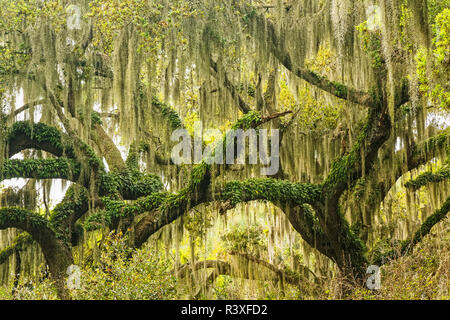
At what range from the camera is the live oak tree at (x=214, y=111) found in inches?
379

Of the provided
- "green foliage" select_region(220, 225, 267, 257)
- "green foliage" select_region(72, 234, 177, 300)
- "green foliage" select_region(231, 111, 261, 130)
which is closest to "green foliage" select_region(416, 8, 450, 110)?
"green foliage" select_region(231, 111, 261, 130)

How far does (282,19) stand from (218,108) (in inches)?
81.6

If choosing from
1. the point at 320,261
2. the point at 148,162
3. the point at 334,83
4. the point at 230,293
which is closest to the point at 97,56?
the point at 148,162

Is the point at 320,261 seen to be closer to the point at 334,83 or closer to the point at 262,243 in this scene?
the point at 262,243

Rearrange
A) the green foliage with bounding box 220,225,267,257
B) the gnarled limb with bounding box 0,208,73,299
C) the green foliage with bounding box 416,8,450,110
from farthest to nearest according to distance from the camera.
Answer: the green foliage with bounding box 220,225,267,257 < the gnarled limb with bounding box 0,208,73,299 < the green foliage with bounding box 416,8,450,110

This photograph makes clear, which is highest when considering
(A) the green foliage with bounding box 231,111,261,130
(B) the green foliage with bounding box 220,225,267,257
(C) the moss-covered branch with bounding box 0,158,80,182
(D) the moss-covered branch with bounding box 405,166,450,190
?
(A) the green foliage with bounding box 231,111,261,130

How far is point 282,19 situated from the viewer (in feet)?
32.9

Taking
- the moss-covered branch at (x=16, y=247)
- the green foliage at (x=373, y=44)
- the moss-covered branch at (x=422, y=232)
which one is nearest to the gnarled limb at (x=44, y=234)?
the moss-covered branch at (x=16, y=247)

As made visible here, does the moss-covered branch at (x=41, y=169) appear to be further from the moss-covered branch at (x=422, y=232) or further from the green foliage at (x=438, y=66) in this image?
the green foliage at (x=438, y=66)

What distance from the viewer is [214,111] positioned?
35.1ft

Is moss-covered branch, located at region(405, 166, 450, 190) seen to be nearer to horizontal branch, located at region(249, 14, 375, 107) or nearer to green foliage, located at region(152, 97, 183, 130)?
horizontal branch, located at region(249, 14, 375, 107)

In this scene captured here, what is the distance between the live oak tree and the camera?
9.63m

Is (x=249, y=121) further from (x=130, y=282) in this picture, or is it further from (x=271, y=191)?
(x=130, y=282)

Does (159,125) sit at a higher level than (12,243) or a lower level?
higher
